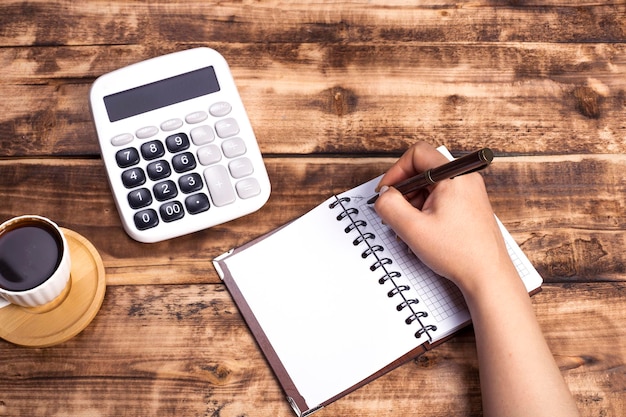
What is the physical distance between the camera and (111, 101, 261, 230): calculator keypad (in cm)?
75

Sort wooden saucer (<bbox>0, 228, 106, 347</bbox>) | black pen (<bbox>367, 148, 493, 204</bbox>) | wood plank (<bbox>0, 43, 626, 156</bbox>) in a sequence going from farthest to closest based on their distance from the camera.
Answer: wood plank (<bbox>0, 43, 626, 156</bbox>)
wooden saucer (<bbox>0, 228, 106, 347</bbox>)
black pen (<bbox>367, 148, 493, 204</bbox>)

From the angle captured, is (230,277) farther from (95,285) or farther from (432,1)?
(432,1)

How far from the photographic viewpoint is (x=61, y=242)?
0.67 metres

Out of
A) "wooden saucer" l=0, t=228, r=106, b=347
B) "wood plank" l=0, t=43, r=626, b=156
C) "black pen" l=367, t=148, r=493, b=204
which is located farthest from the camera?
"wood plank" l=0, t=43, r=626, b=156

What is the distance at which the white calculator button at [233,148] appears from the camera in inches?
30.3

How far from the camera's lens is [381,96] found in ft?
2.79

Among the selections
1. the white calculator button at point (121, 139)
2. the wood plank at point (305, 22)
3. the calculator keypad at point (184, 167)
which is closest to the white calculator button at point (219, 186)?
the calculator keypad at point (184, 167)

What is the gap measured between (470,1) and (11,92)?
2.11ft

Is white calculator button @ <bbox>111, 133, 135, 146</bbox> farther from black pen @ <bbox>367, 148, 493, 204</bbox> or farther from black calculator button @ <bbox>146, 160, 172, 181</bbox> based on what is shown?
black pen @ <bbox>367, 148, 493, 204</bbox>

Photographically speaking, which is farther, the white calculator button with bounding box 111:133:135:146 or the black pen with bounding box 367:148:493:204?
the white calculator button with bounding box 111:133:135:146

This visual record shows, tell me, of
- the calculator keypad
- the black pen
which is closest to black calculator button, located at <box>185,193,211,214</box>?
the calculator keypad

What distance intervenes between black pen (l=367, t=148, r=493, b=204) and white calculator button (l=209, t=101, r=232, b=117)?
212 mm

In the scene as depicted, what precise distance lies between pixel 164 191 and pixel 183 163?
4cm

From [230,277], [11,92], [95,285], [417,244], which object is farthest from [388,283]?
[11,92]
